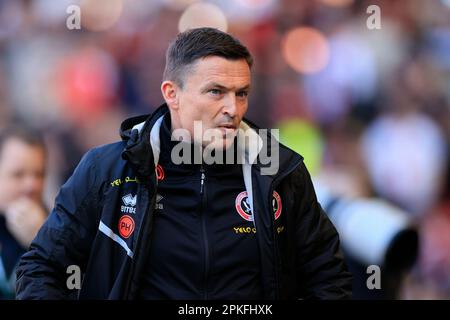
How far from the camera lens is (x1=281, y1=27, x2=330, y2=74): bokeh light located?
4.08 m

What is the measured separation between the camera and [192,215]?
2.36m

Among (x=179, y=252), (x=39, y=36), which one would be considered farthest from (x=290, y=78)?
(x=179, y=252)

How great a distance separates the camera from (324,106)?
407 centimetres

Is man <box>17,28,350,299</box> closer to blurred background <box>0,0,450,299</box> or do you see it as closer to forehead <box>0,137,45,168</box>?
blurred background <box>0,0,450,299</box>

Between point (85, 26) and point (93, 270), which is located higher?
point (85, 26)

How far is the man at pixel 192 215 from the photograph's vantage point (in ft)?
7.47

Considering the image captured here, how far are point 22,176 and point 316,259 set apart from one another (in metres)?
2.20

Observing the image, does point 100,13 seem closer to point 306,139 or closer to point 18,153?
point 18,153

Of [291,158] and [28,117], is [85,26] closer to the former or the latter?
[28,117]

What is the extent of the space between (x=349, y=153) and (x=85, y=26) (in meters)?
1.61

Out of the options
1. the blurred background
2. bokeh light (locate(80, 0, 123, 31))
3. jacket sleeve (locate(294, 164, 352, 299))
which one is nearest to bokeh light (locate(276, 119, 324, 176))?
the blurred background

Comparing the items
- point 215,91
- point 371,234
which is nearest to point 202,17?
point 371,234

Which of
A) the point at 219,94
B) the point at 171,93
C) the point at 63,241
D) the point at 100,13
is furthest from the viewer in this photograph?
the point at 100,13
